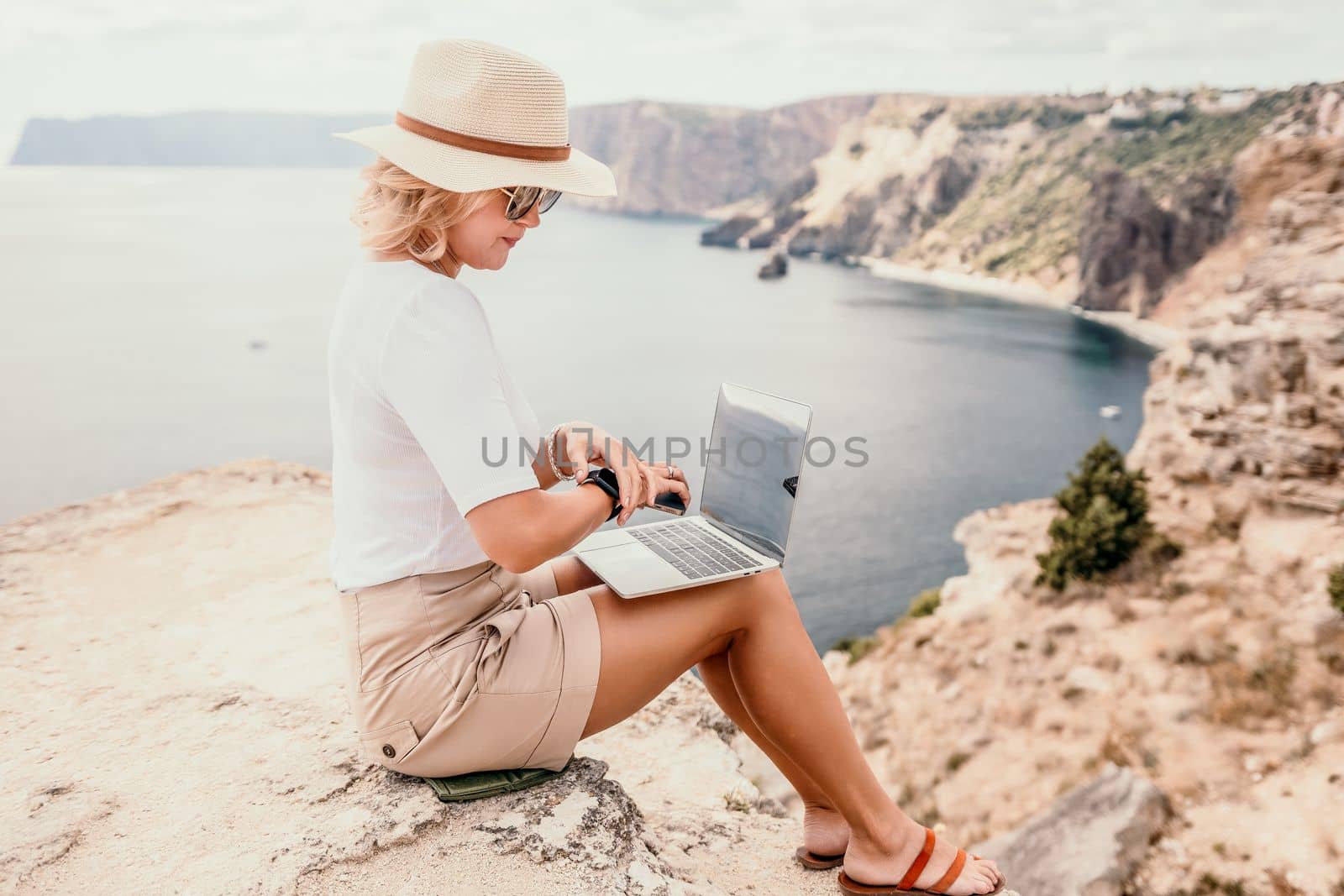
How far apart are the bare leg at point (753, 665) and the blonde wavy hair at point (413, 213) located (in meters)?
1.05

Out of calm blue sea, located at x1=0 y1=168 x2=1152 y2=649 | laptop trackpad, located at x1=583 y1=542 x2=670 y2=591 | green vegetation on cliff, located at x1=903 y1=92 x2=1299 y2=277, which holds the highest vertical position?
green vegetation on cliff, located at x1=903 y1=92 x2=1299 y2=277

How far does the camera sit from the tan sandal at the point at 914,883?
2656 mm

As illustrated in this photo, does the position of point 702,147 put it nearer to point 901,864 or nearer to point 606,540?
point 606,540

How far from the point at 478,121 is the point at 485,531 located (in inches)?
38.8

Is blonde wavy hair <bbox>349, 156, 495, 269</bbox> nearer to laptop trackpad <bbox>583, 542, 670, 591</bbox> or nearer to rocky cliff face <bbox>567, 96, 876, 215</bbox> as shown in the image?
laptop trackpad <bbox>583, 542, 670, 591</bbox>

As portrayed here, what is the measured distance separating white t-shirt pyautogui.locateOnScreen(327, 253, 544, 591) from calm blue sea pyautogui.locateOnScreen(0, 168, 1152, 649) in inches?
756

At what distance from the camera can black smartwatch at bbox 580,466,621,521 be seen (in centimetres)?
232

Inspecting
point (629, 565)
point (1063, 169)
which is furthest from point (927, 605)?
point (1063, 169)

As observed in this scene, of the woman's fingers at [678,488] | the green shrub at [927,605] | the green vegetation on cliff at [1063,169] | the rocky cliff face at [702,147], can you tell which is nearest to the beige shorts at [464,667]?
the woman's fingers at [678,488]

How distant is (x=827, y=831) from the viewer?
2914mm

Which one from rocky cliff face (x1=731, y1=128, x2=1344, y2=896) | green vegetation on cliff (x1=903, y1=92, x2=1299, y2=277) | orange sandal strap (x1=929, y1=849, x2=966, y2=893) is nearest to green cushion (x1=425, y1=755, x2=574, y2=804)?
orange sandal strap (x1=929, y1=849, x2=966, y2=893)

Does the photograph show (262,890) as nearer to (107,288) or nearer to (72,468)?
(72,468)

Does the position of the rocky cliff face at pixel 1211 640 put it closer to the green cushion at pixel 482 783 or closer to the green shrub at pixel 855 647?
the green shrub at pixel 855 647

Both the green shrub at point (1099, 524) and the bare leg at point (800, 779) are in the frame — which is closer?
the bare leg at point (800, 779)
